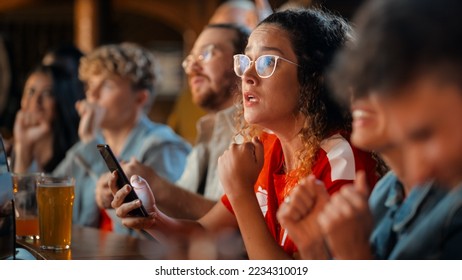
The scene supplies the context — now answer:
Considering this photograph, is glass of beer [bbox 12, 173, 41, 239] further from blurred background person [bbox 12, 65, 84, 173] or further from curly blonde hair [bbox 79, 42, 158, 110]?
blurred background person [bbox 12, 65, 84, 173]

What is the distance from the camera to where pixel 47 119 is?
278cm

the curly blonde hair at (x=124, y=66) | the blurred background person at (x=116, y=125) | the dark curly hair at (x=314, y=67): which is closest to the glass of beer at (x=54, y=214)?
the dark curly hair at (x=314, y=67)

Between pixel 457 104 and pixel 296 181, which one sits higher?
pixel 457 104

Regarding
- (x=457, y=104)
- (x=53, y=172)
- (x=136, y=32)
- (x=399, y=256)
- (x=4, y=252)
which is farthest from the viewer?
(x=136, y=32)

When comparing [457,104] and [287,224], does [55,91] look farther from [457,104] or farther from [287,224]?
[457,104]

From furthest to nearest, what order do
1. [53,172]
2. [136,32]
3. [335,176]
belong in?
1. [136,32]
2. [53,172]
3. [335,176]

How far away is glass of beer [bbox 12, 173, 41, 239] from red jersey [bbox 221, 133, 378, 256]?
525 millimetres

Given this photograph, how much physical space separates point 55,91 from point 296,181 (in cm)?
168

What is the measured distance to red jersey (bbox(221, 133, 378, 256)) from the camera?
3.96 ft

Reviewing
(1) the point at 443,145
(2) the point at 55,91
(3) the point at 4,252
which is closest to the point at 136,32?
(2) the point at 55,91

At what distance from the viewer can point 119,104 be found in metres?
2.56

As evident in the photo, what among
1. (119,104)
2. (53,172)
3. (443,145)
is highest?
(443,145)

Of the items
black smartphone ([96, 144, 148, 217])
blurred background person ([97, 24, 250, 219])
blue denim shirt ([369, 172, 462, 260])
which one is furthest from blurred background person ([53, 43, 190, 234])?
blue denim shirt ([369, 172, 462, 260])

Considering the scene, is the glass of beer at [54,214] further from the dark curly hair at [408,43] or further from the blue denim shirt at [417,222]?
Answer: the dark curly hair at [408,43]
